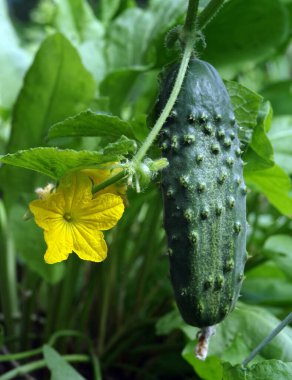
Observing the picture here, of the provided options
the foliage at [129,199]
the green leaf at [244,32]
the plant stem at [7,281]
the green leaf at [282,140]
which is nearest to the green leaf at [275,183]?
the foliage at [129,199]

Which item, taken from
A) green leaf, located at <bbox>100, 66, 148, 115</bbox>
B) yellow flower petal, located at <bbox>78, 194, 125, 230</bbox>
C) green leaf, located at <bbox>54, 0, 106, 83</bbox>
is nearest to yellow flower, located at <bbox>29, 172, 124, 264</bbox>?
yellow flower petal, located at <bbox>78, 194, 125, 230</bbox>

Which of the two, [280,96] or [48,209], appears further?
[280,96]

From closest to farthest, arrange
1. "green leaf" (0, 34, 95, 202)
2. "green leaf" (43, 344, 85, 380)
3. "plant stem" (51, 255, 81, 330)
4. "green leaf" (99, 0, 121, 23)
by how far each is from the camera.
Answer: "green leaf" (43, 344, 85, 380)
"green leaf" (0, 34, 95, 202)
"plant stem" (51, 255, 81, 330)
"green leaf" (99, 0, 121, 23)

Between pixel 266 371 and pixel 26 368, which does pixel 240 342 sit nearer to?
pixel 266 371

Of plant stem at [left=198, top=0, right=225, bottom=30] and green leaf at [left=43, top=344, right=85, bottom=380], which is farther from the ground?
plant stem at [left=198, top=0, right=225, bottom=30]

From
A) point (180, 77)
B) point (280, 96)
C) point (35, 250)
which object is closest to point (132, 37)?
point (280, 96)

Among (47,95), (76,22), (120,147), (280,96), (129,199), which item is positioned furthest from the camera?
(76,22)

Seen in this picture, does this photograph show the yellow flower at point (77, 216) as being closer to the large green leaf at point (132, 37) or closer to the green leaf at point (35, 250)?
the green leaf at point (35, 250)

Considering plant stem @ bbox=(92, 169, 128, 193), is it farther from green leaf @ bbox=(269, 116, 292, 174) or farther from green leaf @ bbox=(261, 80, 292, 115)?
green leaf @ bbox=(261, 80, 292, 115)
